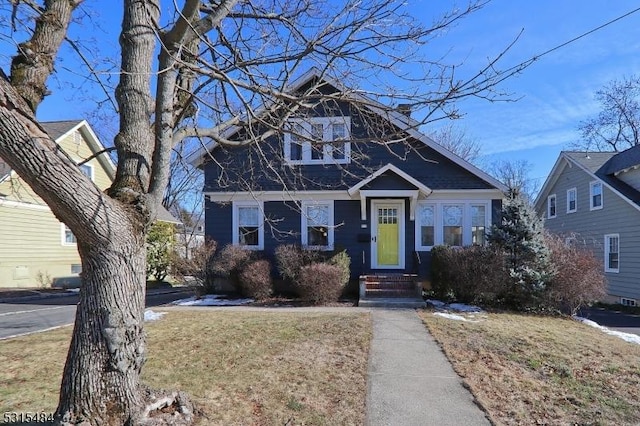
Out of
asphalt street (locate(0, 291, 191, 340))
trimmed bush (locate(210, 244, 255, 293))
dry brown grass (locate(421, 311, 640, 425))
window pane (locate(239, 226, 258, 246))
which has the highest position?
window pane (locate(239, 226, 258, 246))

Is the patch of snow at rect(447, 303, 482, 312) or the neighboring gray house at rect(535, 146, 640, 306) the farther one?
the neighboring gray house at rect(535, 146, 640, 306)

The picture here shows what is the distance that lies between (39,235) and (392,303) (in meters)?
16.9

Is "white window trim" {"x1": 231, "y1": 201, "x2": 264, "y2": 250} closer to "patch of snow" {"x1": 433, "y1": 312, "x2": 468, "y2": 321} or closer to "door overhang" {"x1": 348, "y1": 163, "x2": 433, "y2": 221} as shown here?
"door overhang" {"x1": 348, "y1": 163, "x2": 433, "y2": 221}

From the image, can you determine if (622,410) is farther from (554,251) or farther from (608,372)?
(554,251)

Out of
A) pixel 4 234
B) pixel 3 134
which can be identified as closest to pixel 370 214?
pixel 3 134

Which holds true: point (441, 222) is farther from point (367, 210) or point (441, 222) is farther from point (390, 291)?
point (390, 291)

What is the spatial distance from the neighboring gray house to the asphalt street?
15351 millimetres

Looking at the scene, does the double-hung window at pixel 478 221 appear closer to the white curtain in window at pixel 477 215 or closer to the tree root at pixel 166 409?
the white curtain in window at pixel 477 215

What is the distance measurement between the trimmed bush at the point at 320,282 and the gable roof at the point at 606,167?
1219 cm

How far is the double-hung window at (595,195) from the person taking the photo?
18594 mm

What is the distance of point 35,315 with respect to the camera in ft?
36.2

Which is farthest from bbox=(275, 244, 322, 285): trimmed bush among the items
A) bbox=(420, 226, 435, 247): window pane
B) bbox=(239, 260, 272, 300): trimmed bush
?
bbox=(420, 226, 435, 247): window pane

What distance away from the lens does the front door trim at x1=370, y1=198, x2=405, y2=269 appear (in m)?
14.2

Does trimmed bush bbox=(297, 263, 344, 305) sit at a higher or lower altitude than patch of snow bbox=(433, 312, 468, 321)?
higher
